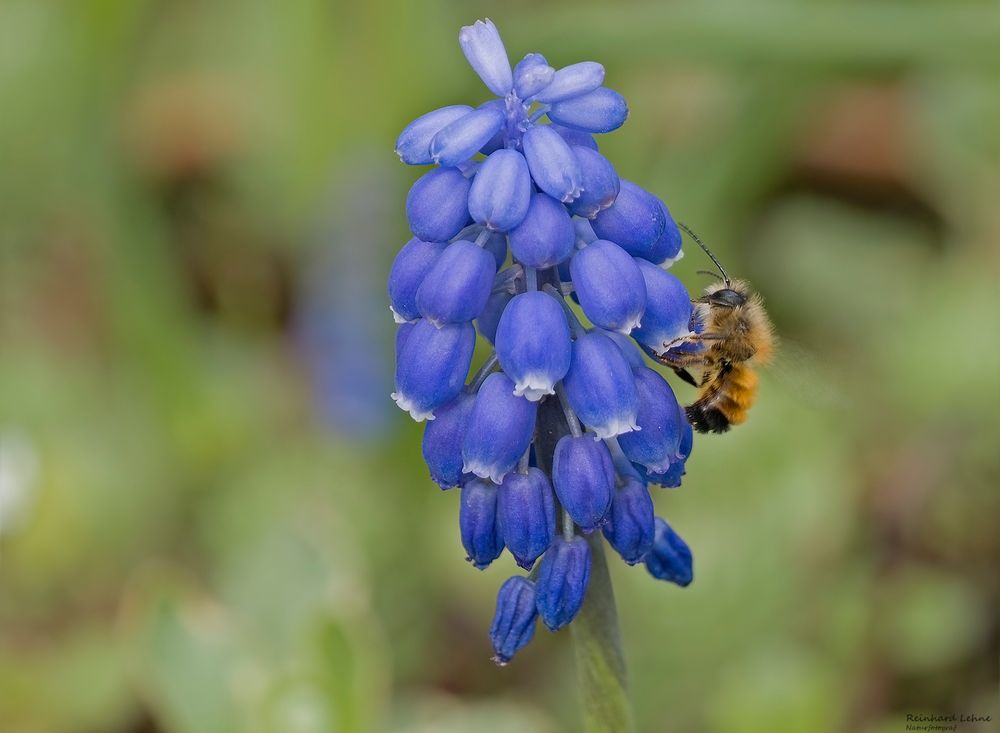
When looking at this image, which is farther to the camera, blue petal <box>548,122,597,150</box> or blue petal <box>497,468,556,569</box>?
blue petal <box>548,122,597,150</box>

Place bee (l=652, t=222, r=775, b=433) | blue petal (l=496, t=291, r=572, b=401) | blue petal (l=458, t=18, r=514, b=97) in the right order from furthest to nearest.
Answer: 1. bee (l=652, t=222, r=775, b=433)
2. blue petal (l=458, t=18, r=514, b=97)
3. blue petal (l=496, t=291, r=572, b=401)

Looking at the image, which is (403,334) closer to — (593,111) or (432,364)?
(432,364)

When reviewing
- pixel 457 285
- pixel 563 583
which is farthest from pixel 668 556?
pixel 457 285

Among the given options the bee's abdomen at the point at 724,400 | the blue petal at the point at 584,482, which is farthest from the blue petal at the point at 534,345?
the bee's abdomen at the point at 724,400

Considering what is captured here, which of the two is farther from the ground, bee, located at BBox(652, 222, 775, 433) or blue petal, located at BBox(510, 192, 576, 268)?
bee, located at BBox(652, 222, 775, 433)

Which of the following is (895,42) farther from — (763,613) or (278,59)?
(278,59)

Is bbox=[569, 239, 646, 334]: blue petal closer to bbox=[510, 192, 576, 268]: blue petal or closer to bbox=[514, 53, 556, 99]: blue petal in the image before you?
bbox=[510, 192, 576, 268]: blue petal

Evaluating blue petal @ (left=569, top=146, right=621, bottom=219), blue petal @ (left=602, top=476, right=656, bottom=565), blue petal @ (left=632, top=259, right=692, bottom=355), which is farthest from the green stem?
blue petal @ (left=569, top=146, right=621, bottom=219)
